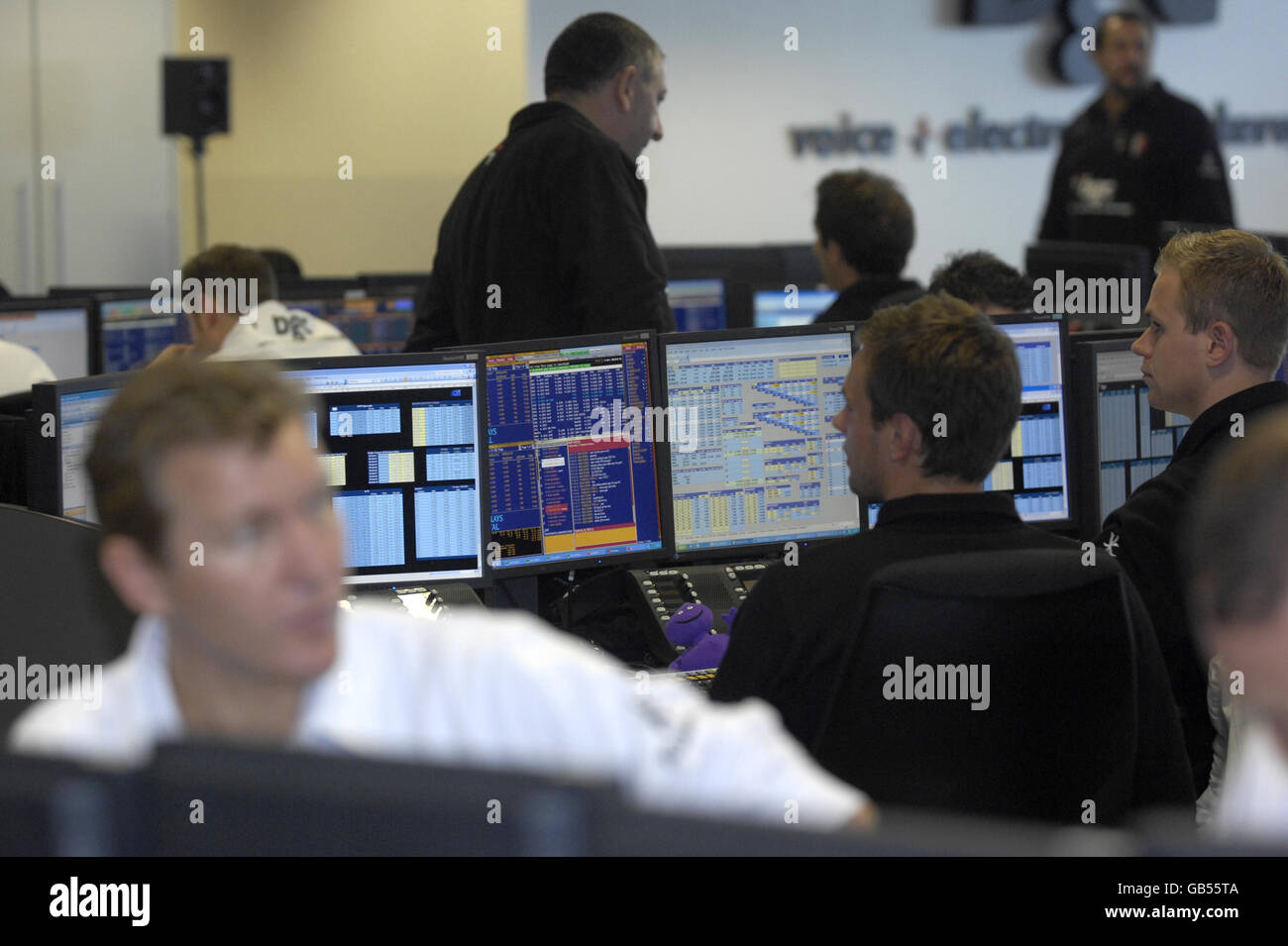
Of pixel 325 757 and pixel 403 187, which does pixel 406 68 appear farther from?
pixel 325 757

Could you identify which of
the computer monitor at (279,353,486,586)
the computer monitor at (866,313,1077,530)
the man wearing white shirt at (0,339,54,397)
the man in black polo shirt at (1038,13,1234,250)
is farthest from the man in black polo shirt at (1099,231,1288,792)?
the man in black polo shirt at (1038,13,1234,250)

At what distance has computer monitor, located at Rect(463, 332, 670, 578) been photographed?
2607 millimetres

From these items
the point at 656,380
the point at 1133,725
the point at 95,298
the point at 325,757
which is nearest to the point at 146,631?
the point at 325,757

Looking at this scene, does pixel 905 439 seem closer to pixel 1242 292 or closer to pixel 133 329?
pixel 1242 292

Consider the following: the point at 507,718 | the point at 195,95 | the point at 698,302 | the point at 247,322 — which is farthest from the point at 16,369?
the point at 195,95

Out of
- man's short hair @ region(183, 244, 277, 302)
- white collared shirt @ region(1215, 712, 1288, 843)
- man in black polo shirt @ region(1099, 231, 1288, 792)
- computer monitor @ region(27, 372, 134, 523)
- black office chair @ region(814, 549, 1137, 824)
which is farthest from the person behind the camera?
man's short hair @ region(183, 244, 277, 302)

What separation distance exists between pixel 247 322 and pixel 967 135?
5495 mm

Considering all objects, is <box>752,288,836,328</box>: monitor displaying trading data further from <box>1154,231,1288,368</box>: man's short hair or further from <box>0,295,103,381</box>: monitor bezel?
<box>1154,231,1288,368</box>: man's short hair

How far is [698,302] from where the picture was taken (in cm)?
521

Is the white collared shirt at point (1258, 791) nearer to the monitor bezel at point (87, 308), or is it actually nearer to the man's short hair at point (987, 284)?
the man's short hair at point (987, 284)

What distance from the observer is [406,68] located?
23.9 ft

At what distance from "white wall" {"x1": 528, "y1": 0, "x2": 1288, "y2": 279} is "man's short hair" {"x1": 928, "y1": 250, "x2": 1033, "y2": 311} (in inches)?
189

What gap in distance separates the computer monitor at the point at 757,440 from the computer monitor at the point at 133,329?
→ 2341 mm

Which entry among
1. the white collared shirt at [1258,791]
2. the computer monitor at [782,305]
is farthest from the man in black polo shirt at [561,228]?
the white collared shirt at [1258,791]
